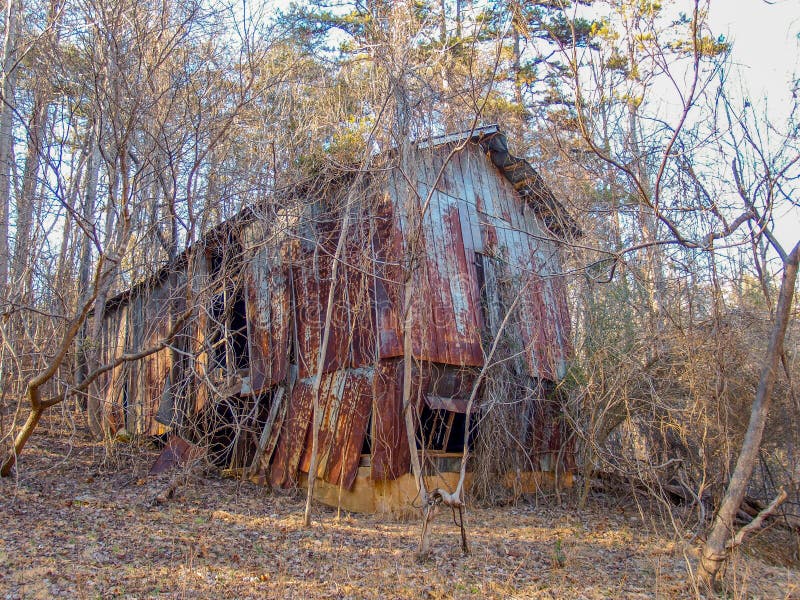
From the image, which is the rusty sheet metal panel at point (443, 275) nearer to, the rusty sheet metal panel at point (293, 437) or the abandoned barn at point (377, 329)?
the abandoned barn at point (377, 329)

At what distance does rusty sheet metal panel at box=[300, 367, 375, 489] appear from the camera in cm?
1002

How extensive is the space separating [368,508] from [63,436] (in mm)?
6434

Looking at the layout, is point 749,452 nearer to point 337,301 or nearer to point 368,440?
point 368,440

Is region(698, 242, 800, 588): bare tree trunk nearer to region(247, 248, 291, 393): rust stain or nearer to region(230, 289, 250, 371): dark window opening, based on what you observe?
region(247, 248, 291, 393): rust stain

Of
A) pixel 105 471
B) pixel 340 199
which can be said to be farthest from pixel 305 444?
pixel 340 199

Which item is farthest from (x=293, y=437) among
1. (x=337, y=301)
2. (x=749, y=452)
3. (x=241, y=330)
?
(x=749, y=452)

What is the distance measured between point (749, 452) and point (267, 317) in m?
7.84

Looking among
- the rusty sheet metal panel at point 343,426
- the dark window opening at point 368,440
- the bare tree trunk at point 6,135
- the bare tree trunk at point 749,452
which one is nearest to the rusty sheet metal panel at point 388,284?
the rusty sheet metal panel at point 343,426

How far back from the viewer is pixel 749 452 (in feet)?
21.9

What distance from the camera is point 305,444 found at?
10.6 meters

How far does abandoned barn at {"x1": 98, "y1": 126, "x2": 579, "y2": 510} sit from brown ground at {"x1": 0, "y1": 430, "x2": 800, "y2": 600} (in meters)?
0.97

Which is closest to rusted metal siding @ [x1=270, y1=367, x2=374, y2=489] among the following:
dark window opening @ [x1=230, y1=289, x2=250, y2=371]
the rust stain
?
the rust stain

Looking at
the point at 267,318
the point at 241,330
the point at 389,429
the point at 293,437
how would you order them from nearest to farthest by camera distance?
the point at 389,429
the point at 293,437
the point at 267,318
the point at 241,330

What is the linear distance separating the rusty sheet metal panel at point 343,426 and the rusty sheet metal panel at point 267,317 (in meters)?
1.21
